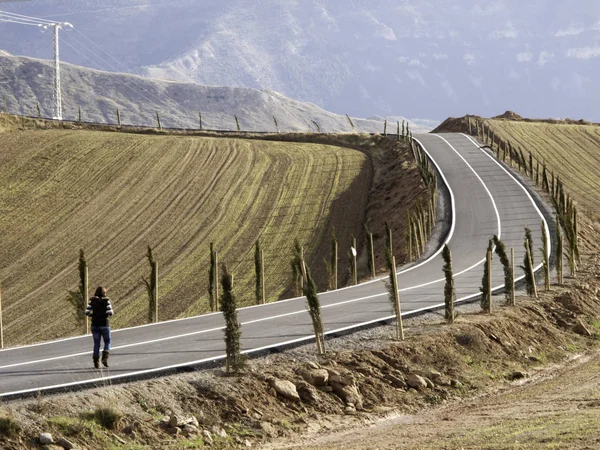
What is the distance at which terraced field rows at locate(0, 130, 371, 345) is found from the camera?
119 feet

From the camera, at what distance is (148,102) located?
563 feet

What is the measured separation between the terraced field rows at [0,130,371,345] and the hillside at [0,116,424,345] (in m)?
0.07

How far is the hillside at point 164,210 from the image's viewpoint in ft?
120

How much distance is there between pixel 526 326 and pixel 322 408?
8069mm

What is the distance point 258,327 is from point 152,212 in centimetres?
2854

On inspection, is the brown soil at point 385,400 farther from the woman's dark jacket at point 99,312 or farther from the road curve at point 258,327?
the woman's dark jacket at point 99,312

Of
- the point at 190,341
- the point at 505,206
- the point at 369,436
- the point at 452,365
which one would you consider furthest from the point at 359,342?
the point at 505,206

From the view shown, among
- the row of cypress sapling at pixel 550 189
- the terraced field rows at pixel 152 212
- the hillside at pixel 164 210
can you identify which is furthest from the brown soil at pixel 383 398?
the terraced field rows at pixel 152 212

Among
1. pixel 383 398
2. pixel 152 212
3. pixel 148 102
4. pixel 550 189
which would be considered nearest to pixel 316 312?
pixel 383 398

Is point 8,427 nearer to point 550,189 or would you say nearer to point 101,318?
point 101,318

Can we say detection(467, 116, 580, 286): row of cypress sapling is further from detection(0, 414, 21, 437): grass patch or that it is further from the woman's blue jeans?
detection(0, 414, 21, 437): grass patch

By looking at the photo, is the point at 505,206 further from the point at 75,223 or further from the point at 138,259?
the point at 75,223

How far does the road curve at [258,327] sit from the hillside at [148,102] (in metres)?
121

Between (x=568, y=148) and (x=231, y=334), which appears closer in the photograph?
(x=231, y=334)
